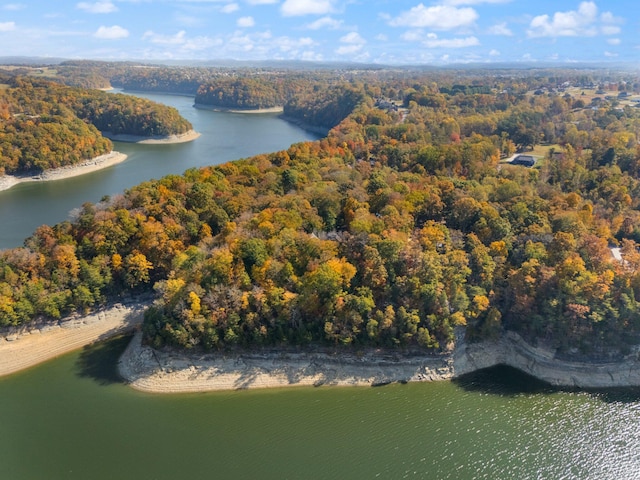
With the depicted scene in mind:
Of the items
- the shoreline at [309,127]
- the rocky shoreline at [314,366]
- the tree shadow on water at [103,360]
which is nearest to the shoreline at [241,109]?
the shoreline at [309,127]

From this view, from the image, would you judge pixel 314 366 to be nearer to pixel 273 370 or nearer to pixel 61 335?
pixel 273 370

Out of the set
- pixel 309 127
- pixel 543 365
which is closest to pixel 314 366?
pixel 543 365

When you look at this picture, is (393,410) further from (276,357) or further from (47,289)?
(47,289)

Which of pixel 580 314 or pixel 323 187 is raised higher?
pixel 323 187

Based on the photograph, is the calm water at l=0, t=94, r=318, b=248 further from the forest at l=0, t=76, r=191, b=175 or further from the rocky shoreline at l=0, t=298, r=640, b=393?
the rocky shoreline at l=0, t=298, r=640, b=393

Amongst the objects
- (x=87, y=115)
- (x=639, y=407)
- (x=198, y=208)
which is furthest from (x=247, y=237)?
(x=87, y=115)
